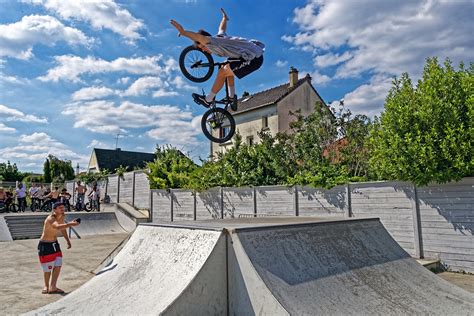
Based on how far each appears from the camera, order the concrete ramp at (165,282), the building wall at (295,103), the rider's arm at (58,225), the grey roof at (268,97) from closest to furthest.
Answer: the concrete ramp at (165,282)
the rider's arm at (58,225)
the building wall at (295,103)
the grey roof at (268,97)

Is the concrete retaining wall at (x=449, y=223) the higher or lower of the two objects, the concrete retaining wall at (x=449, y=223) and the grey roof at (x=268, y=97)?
the lower

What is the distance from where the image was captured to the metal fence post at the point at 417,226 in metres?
7.77

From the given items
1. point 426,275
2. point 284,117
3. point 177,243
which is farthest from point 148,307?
point 284,117

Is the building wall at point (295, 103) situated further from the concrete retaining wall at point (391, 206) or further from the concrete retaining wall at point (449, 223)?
the concrete retaining wall at point (449, 223)

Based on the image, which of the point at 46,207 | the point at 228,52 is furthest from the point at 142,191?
the point at 228,52

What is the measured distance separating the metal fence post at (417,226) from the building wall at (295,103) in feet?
50.8

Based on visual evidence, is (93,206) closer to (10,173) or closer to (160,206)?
(160,206)

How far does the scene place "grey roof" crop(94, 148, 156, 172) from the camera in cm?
4384

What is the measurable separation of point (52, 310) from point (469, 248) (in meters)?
7.40

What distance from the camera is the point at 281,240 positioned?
14.6 feet

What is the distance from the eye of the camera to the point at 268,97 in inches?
1029

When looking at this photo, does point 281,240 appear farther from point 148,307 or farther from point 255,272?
point 148,307

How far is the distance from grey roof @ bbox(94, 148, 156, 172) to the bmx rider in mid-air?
36.3m

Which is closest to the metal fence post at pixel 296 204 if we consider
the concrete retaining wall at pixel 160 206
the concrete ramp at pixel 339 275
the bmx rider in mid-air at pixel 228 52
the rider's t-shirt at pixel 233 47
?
the bmx rider in mid-air at pixel 228 52
